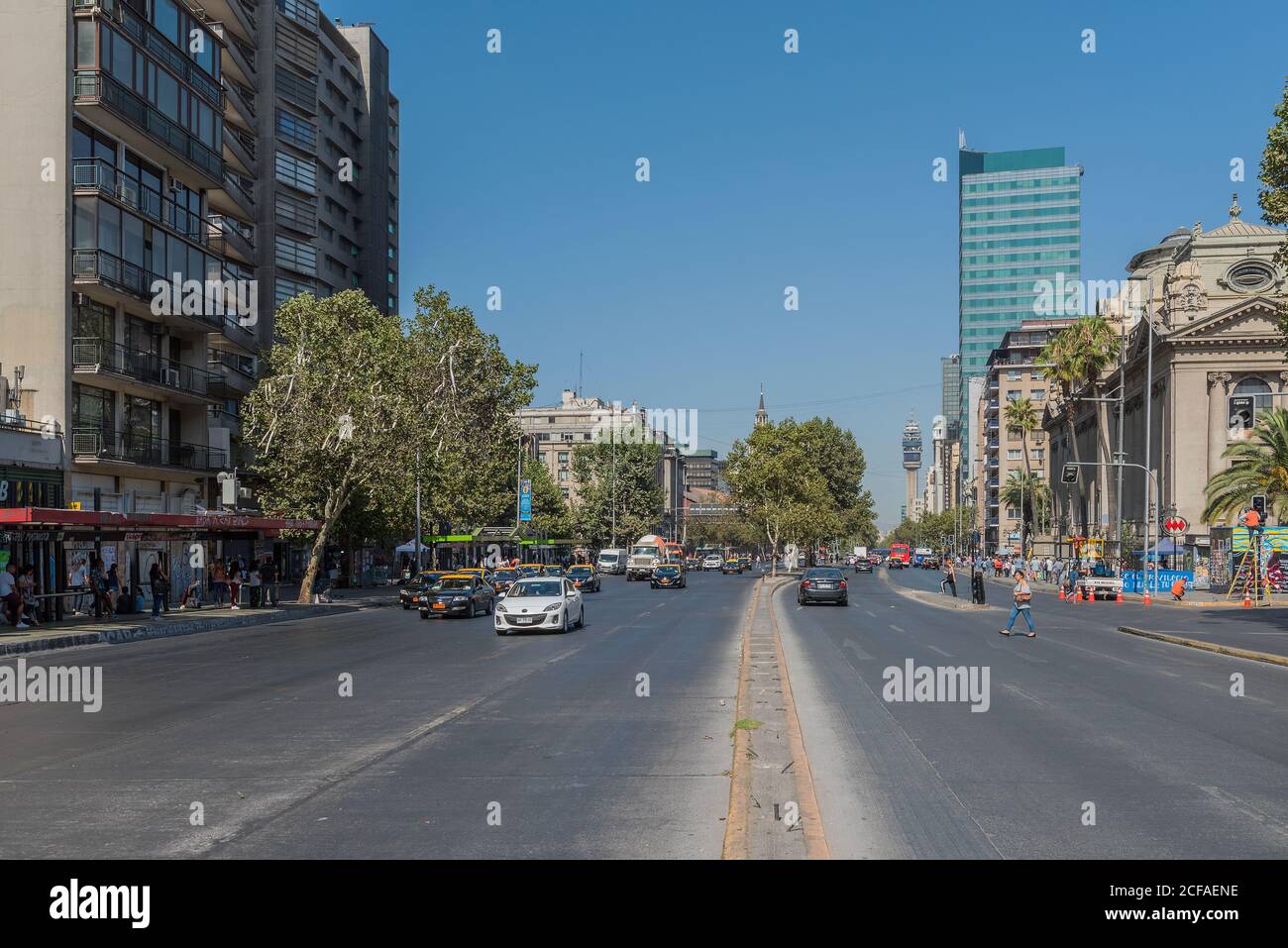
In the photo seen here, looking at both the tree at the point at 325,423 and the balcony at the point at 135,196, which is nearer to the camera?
the balcony at the point at 135,196

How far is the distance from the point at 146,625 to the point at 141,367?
46.4ft

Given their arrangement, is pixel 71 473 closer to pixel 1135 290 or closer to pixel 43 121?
pixel 43 121

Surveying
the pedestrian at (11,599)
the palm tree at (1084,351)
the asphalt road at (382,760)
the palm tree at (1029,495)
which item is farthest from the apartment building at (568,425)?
the asphalt road at (382,760)

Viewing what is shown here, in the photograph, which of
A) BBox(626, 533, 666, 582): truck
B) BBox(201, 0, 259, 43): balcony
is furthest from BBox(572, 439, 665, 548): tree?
BBox(201, 0, 259, 43): balcony

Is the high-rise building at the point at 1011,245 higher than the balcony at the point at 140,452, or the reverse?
the high-rise building at the point at 1011,245

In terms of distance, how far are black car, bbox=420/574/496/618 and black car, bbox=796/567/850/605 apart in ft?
38.5

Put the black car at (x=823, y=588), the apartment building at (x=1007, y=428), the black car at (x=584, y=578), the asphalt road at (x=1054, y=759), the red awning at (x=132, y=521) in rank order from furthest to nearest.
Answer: the apartment building at (x=1007, y=428) → the black car at (x=584, y=578) → the black car at (x=823, y=588) → the red awning at (x=132, y=521) → the asphalt road at (x=1054, y=759)

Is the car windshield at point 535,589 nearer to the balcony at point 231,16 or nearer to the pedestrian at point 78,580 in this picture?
the pedestrian at point 78,580

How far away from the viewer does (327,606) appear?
145 ft

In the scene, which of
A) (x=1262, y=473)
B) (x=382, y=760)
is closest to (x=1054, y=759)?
(x=382, y=760)

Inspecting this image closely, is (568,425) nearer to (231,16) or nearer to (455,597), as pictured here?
(231,16)

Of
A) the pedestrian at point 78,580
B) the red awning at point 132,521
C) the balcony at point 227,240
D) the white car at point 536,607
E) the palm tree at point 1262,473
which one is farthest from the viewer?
the balcony at point 227,240

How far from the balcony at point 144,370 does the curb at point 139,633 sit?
32.0 feet

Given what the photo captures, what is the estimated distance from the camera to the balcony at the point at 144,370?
3700 centimetres
